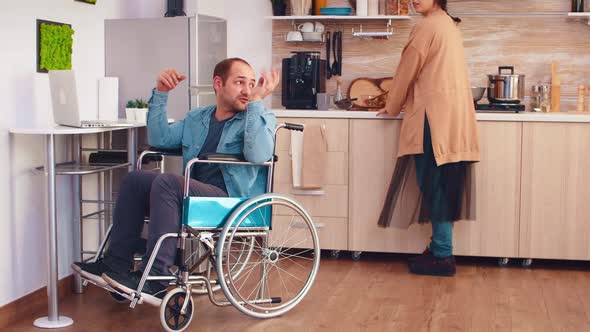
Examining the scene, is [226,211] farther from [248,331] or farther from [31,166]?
[31,166]

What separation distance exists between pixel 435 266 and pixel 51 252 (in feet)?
6.32

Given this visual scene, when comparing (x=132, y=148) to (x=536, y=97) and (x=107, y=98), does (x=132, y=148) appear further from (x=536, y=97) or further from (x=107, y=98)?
(x=536, y=97)

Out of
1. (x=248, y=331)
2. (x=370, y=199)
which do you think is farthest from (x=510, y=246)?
(x=248, y=331)

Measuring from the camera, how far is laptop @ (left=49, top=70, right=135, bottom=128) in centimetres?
339

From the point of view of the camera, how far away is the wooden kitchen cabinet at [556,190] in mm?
4473

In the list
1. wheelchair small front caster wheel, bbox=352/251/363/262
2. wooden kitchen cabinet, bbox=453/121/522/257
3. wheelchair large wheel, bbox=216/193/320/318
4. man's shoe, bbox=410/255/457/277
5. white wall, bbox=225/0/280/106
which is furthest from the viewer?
white wall, bbox=225/0/280/106

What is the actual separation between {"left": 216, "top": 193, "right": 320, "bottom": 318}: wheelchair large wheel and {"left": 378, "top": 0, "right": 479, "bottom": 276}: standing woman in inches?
24.3

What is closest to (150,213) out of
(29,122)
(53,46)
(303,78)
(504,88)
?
(29,122)

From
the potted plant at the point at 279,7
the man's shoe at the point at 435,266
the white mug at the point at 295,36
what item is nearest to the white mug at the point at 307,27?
the white mug at the point at 295,36

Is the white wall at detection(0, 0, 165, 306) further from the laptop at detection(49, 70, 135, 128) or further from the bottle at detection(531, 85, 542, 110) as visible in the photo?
the bottle at detection(531, 85, 542, 110)

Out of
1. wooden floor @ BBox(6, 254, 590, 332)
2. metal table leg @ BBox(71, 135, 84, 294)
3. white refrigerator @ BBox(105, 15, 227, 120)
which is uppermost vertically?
white refrigerator @ BBox(105, 15, 227, 120)

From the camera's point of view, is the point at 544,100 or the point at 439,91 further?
the point at 544,100

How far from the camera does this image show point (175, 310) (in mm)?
3207

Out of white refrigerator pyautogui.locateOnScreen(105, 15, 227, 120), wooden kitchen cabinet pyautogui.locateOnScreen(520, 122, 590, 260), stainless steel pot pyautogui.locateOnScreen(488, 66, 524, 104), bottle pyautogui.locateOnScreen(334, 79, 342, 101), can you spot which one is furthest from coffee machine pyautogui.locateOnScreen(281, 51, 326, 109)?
wooden kitchen cabinet pyautogui.locateOnScreen(520, 122, 590, 260)
